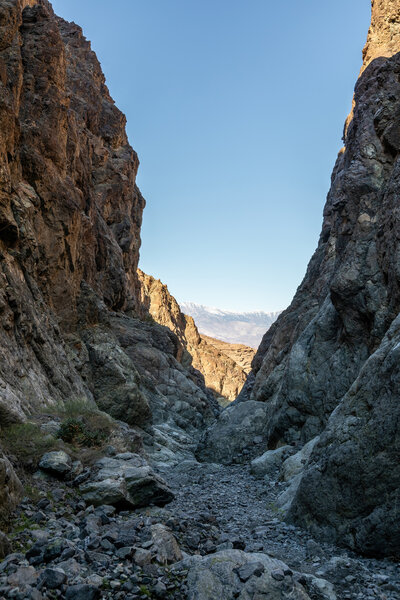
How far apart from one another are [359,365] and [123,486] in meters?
14.0

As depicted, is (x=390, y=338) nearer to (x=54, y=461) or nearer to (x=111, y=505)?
(x=111, y=505)

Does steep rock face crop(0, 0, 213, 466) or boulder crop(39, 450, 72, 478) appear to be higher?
steep rock face crop(0, 0, 213, 466)

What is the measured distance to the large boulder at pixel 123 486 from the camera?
33.2 feet

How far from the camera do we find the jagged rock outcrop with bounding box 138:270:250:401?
110 metres

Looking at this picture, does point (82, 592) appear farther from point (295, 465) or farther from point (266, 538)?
point (295, 465)

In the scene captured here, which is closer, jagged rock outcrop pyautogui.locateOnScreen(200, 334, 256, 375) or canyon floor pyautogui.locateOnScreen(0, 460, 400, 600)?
canyon floor pyautogui.locateOnScreen(0, 460, 400, 600)

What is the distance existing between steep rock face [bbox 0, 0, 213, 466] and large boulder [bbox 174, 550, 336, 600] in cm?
814

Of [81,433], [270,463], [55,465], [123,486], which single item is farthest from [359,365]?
[55,465]

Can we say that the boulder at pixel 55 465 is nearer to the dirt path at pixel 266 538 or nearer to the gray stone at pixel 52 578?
the dirt path at pixel 266 538

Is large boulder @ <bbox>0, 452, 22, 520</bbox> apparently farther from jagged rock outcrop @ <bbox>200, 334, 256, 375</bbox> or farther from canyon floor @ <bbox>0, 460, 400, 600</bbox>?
jagged rock outcrop @ <bbox>200, 334, 256, 375</bbox>

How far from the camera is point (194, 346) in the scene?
124 m

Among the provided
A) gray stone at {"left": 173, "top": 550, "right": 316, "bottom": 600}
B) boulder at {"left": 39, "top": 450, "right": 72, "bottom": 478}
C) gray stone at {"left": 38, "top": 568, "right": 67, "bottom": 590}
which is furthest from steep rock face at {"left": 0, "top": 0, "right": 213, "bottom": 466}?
gray stone at {"left": 173, "top": 550, "right": 316, "bottom": 600}

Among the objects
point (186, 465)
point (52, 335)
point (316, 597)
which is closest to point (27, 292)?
point (52, 335)

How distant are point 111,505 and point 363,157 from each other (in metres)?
22.9
